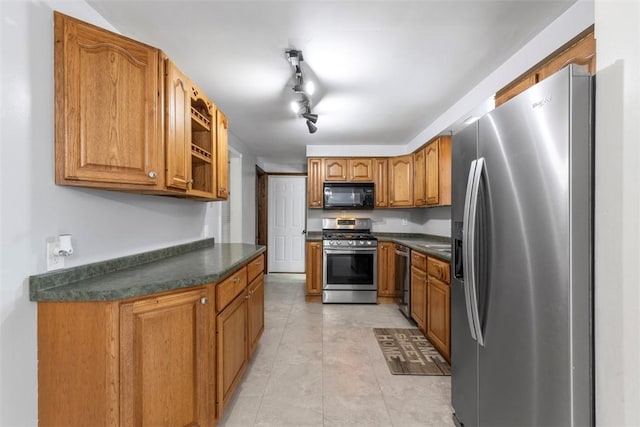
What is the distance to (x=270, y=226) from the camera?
5.77 metres

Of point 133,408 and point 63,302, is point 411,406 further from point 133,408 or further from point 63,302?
point 63,302

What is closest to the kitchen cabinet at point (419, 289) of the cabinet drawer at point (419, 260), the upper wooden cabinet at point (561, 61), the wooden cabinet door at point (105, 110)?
the cabinet drawer at point (419, 260)

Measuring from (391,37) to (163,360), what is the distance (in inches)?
85.9

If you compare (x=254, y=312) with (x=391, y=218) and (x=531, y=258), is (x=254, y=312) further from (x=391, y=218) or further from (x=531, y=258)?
(x=391, y=218)

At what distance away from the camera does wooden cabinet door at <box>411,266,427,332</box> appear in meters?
2.84

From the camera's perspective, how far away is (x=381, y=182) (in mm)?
4320

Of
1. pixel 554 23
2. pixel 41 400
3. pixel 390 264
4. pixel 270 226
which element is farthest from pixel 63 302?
pixel 270 226

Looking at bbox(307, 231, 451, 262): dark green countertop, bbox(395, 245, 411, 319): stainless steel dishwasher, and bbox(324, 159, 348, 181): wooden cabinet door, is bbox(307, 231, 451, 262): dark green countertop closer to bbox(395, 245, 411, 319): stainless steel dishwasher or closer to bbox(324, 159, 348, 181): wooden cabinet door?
bbox(395, 245, 411, 319): stainless steel dishwasher

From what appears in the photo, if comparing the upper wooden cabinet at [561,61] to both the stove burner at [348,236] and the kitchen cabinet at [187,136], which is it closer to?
the kitchen cabinet at [187,136]

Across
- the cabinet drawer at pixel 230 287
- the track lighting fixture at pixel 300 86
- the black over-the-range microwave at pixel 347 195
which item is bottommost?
the cabinet drawer at pixel 230 287

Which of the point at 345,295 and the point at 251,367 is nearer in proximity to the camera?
the point at 251,367

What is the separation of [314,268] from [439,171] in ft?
6.95

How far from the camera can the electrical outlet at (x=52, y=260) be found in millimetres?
1259

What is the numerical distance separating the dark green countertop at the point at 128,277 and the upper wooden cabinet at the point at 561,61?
206 centimetres
